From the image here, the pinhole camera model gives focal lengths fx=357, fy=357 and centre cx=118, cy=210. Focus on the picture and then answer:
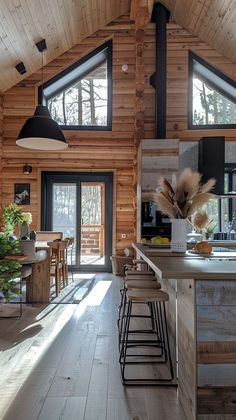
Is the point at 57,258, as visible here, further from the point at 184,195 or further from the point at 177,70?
the point at 177,70

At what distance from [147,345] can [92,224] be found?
490 centimetres

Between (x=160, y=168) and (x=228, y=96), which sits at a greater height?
(x=228, y=96)

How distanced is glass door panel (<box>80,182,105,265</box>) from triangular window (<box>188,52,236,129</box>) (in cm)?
255

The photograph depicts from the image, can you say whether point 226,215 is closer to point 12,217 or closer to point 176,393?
point 12,217

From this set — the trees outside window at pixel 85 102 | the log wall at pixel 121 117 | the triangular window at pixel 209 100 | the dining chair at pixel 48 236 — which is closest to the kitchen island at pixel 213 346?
the dining chair at pixel 48 236

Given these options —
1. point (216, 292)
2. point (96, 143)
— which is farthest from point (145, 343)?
point (96, 143)

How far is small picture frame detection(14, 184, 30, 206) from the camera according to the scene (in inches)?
305

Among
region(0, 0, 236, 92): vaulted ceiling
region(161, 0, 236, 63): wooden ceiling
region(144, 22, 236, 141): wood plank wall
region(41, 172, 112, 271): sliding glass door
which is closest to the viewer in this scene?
region(0, 0, 236, 92): vaulted ceiling

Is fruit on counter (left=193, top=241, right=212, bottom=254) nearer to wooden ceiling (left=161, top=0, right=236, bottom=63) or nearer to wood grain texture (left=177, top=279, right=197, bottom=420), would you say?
wood grain texture (left=177, top=279, right=197, bottom=420)

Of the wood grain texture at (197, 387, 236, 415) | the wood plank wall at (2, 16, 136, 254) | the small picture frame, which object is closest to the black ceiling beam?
→ the wood plank wall at (2, 16, 136, 254)

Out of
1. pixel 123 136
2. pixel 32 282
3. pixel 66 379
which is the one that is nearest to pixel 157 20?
pixel 123 136

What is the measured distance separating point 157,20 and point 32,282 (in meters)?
5.66

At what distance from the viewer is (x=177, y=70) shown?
7.41m

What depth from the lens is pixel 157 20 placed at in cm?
721
